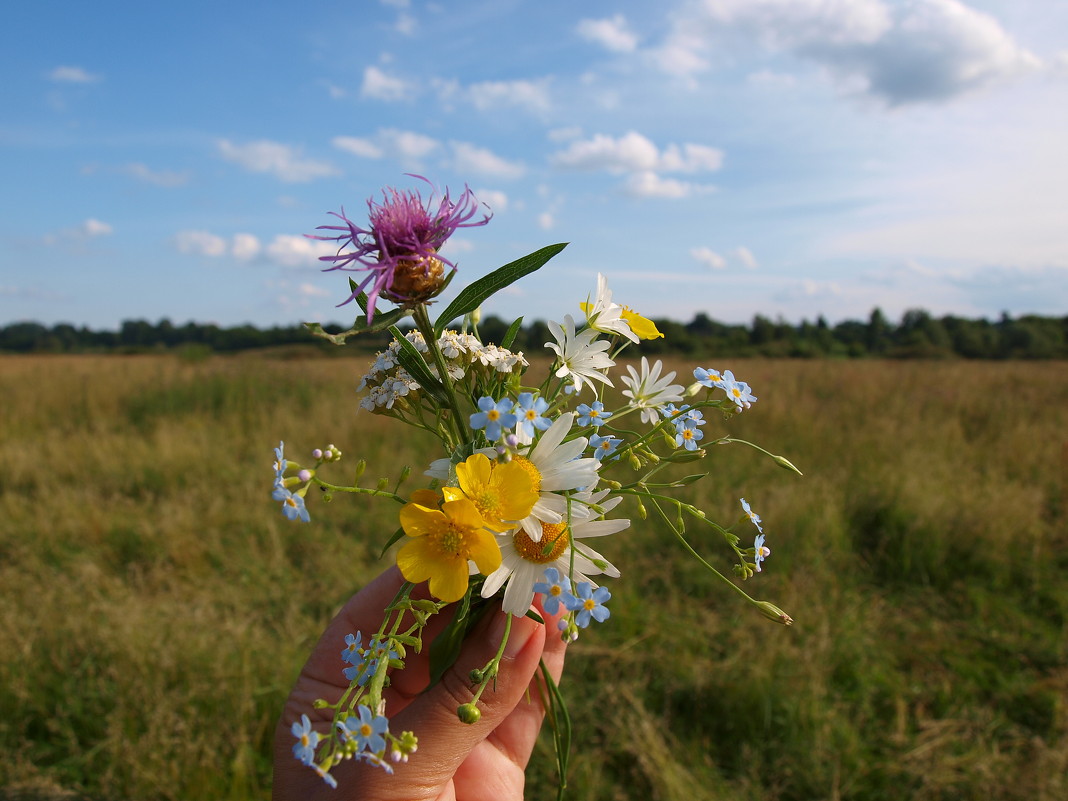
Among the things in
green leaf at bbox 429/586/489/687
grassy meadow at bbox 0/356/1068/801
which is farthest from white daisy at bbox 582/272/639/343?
grassy meadow at bbox 0/356/1068/801

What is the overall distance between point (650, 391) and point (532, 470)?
360 mm

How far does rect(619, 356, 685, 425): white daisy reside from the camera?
48.8 inches

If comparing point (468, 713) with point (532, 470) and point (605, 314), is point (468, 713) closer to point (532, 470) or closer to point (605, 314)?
point (532, 470)

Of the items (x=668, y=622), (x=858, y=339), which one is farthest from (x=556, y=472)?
(x=858, y=339)

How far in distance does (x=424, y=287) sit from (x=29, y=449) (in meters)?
7.22

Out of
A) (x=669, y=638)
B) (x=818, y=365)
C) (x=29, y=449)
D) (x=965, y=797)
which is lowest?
(x=965, y=797)

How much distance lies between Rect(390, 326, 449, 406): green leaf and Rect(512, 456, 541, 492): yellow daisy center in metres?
0.18

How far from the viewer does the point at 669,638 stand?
3.45 metres

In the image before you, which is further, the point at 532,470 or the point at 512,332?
the point at 512,332

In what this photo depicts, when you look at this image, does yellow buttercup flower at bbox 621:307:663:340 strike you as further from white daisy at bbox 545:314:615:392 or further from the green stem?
the green stem

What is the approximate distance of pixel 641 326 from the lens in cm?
126

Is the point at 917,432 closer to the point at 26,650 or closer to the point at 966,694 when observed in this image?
the point at 966,694

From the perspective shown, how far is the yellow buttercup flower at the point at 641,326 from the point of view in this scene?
4.09 ft

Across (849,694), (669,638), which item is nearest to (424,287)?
(669,638)
